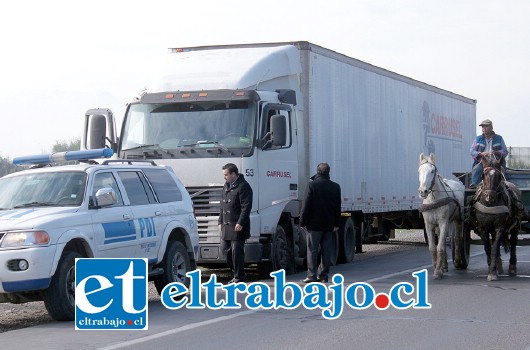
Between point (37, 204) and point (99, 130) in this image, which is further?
point (99, 130)

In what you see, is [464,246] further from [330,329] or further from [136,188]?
[330,329]

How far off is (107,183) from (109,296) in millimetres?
2276

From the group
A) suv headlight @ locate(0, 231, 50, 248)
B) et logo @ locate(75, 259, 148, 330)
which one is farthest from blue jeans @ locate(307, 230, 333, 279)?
suv headlight @ locate(0, 231, 50, 248)

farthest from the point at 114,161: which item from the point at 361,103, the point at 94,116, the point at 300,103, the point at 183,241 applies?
the point at 361,103

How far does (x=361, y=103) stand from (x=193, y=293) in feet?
29.2

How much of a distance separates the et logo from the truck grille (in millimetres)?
4565

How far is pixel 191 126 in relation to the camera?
17359mm

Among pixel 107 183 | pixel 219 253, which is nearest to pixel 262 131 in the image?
pixel 219 253

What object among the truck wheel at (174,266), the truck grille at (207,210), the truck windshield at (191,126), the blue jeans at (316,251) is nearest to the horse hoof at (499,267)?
the blue jeans at (316,251)

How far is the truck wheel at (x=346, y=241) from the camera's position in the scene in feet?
69.4

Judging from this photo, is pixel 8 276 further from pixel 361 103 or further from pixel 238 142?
pixel 361 103

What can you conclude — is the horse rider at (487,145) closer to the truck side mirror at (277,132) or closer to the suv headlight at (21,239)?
the truck side mirror at (277,132)

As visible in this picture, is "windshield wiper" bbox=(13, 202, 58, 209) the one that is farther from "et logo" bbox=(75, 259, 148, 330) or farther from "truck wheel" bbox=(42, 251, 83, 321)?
"et logo" bbox=(75, 259, 148, 330)

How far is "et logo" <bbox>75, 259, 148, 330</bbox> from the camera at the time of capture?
1184 cm
